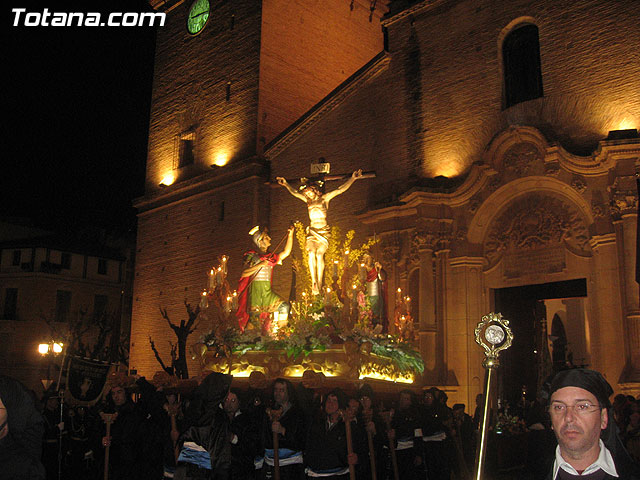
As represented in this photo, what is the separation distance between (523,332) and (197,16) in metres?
17.6

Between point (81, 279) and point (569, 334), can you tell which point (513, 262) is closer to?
point (569, 334)

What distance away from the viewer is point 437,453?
10.7 m

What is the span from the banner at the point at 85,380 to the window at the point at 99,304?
31788mm

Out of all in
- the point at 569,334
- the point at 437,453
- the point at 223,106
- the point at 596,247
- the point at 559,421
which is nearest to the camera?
the point at 559,421

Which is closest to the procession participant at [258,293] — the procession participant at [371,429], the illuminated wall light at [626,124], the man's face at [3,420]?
the procession participant at [371,429]

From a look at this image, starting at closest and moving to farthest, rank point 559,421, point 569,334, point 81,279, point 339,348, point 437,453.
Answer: point 559,421 → point 437,453 → point 339,348 → point 569,334 → point 81,279

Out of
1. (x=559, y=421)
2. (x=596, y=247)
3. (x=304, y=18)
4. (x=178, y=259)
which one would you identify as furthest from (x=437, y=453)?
(x=304, y=18)

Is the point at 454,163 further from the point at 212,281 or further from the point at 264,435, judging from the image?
the point at 264,435

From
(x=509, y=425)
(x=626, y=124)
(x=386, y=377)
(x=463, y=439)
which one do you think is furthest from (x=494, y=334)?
(x=626, y=124)

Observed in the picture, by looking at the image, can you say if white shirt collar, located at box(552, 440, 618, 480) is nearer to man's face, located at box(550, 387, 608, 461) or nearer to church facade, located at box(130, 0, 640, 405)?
man's face, located at box(550, 387, 608, 461)

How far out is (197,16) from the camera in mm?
26484

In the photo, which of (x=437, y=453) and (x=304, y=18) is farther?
(x=304, y=18)

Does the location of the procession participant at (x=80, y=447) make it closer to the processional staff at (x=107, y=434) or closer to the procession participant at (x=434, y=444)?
the processional staff at (x=107, y=434)

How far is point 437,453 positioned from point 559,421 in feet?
25.5
